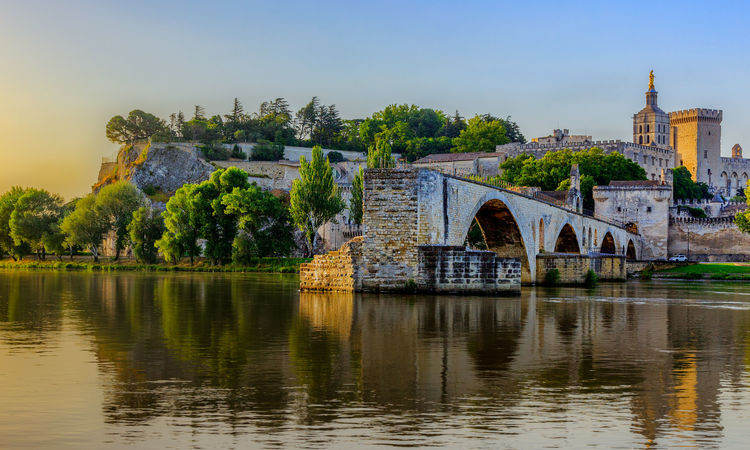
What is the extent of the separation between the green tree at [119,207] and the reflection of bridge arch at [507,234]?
109 ft

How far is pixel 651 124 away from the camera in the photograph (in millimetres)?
125312

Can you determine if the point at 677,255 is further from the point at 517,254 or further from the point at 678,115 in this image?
the point at 678,115

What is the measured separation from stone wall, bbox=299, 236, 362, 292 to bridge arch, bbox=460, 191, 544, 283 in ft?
32.8

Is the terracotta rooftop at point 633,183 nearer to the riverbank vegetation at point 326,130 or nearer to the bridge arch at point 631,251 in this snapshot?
the bridge arch at point 631,251

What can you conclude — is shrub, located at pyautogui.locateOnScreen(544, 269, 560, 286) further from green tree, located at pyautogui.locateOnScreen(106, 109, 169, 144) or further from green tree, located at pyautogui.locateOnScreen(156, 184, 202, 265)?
green tree, located at pyautogui.locateOnScreen(106, 109, 169, 144)

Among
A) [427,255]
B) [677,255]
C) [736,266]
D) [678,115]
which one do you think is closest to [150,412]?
[427,255]

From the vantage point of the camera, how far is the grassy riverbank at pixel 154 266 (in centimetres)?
5744

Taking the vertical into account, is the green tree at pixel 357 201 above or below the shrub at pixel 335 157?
below

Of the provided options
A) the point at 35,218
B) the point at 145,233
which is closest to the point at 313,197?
the point at 145,233

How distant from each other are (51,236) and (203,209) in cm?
1574

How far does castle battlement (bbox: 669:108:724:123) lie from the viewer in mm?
123375

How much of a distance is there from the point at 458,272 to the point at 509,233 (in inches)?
466

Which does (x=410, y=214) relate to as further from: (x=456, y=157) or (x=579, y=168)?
(x=456, y=157)

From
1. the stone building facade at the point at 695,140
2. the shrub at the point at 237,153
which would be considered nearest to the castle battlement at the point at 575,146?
the stone building facade at the point at 695,140
